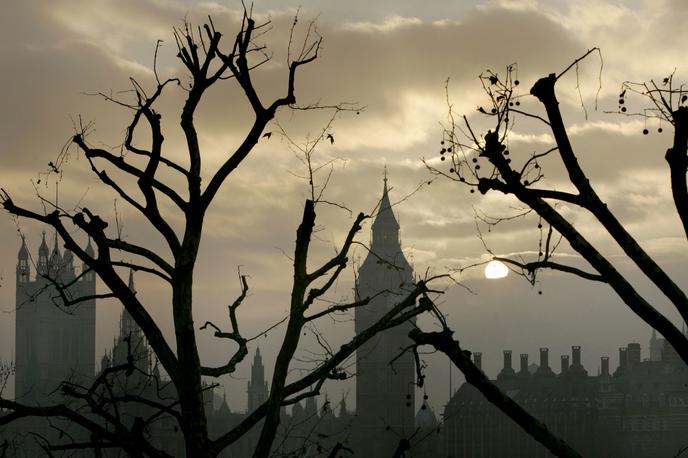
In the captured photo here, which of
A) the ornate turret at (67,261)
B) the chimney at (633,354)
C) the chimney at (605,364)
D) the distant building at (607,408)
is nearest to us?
the ornate turret at (67,261)

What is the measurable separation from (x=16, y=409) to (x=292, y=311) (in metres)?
1.59

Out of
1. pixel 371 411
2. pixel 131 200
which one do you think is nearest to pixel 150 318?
pixel 131 200

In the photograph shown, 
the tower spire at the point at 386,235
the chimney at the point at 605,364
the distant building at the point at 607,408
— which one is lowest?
the distant building at the point at 607,408

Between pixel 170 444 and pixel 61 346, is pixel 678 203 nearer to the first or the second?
pixel 170 444

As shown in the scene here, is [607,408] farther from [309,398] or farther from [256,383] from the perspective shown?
[256,383]

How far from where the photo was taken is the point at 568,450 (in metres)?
4.31

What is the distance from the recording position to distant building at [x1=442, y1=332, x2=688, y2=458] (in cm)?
7894

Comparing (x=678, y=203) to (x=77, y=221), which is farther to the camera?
(x=77, y=221)

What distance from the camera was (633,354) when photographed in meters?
80.8

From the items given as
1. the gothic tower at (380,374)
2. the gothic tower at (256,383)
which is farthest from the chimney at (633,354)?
the gothic tower at (256,383)

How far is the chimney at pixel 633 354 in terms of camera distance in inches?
3182

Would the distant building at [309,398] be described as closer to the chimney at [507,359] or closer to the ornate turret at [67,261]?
the ornate turret at [67,261]

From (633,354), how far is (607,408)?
4608 millimetres

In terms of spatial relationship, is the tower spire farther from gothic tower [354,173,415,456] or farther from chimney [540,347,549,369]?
chimney [540,347,549,369]
